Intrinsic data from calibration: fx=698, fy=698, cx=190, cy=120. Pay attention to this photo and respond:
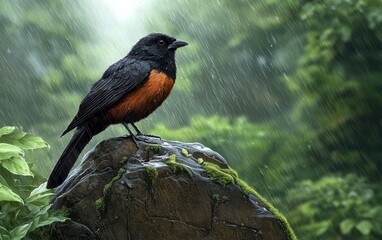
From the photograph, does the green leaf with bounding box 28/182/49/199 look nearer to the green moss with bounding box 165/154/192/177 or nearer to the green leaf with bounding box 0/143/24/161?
the green leaf with bounding box 0/143/24/161

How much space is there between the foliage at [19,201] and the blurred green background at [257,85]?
552 cm

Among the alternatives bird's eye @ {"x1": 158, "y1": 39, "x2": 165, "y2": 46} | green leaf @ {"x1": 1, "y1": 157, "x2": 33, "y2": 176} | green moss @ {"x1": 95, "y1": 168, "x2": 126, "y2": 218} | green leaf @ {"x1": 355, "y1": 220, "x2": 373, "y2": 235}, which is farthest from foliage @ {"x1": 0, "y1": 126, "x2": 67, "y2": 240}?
green leaf @ {"x1": 355, "y1": 220, "x2": 373, "y2": 235}

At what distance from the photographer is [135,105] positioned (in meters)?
4.79

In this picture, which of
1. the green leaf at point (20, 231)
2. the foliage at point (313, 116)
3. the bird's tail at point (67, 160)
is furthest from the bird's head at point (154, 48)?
the foliage at point (313, 116)

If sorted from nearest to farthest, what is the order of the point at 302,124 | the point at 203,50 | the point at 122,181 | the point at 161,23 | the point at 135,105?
1. the point at 122,181
2. the point at 135,105
3. the point at 302,124
4. the point at 203,50
5. the point at 161,23

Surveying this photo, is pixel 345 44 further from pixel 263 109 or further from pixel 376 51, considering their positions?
pixel 263 109

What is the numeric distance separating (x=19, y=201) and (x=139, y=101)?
114 cm

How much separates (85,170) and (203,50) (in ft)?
25.0

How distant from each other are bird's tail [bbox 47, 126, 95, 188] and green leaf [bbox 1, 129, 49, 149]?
0.22 metres

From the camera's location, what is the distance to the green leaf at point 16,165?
416 cm

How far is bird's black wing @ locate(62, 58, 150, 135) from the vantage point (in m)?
4.70

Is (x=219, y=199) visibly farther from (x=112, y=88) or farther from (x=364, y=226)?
(x=364, y=226)

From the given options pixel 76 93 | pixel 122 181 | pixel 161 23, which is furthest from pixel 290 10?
pixel 122 181

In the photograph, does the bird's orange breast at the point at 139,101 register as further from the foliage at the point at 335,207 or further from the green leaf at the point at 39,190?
the foliage at the point at 335,207
